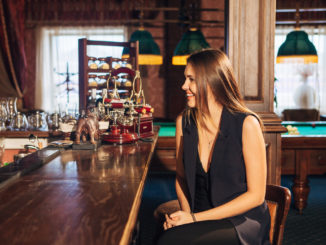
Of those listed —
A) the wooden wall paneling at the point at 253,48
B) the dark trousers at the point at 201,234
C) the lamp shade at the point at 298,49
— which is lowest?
the dark trousers at the point at 201,234

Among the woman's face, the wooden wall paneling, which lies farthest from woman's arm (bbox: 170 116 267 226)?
the wooden wall paneling

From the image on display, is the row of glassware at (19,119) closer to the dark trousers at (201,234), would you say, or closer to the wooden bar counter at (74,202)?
the wooden bar counter at (74,202)

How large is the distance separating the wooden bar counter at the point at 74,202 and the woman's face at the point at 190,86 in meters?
0.38

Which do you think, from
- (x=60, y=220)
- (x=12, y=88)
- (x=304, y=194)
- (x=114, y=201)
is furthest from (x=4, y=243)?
(x=12, y=88)

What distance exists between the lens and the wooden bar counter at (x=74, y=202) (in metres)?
0.89

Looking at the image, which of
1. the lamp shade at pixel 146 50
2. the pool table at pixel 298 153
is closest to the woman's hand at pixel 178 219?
the pool table at pixel 298 153

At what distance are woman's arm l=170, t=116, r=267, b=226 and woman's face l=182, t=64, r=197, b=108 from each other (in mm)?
275

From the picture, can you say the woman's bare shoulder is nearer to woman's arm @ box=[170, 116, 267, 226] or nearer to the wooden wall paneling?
woman's arm @ box=[170, 116, 267, 226]

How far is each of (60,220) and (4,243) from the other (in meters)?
0.17

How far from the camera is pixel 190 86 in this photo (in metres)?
1.76

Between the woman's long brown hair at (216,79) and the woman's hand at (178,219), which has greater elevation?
the woman's long brown hair at (216,79)

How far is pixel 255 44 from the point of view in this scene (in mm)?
3014

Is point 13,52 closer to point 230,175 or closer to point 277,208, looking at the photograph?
point 230,175

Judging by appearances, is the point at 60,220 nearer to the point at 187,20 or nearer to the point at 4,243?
the point at 4,243
